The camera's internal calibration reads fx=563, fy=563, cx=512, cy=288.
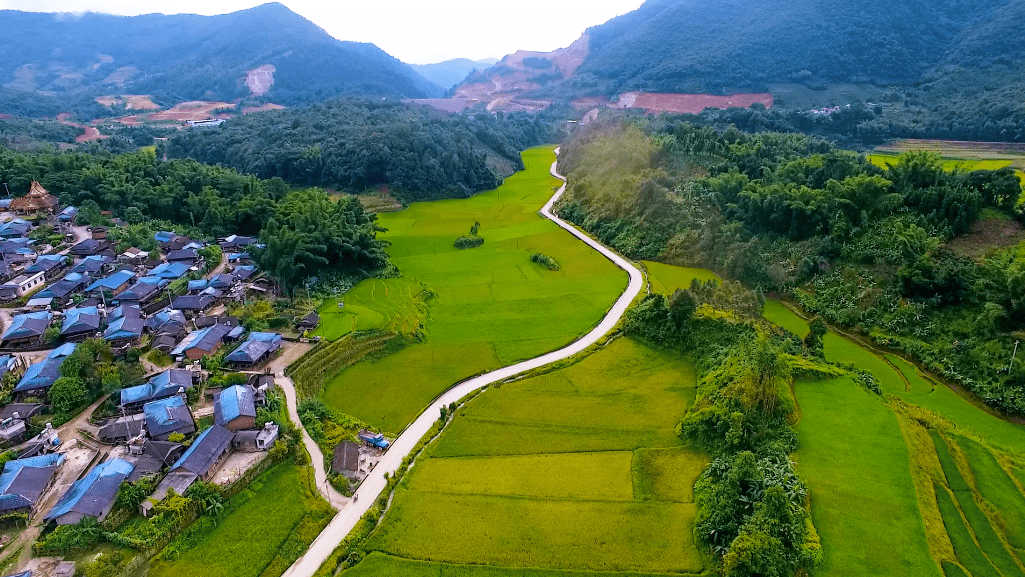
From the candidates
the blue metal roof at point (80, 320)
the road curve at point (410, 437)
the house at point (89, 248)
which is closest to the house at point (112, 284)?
the blue metal roof at point (80, 320)

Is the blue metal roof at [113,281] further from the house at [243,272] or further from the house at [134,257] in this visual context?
the house at [243,272]

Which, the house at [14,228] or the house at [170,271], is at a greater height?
the house at [14,228]

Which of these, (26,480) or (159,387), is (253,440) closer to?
(159,387)


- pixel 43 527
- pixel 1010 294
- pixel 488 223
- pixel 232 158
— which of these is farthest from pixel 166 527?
pixel 232 158

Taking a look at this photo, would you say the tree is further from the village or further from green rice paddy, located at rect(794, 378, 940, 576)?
green rice paddy, located at rect(794, 378, 940, 576)

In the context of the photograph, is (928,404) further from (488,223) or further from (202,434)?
(488,223)

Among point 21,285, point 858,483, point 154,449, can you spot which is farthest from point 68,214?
point 858,483
